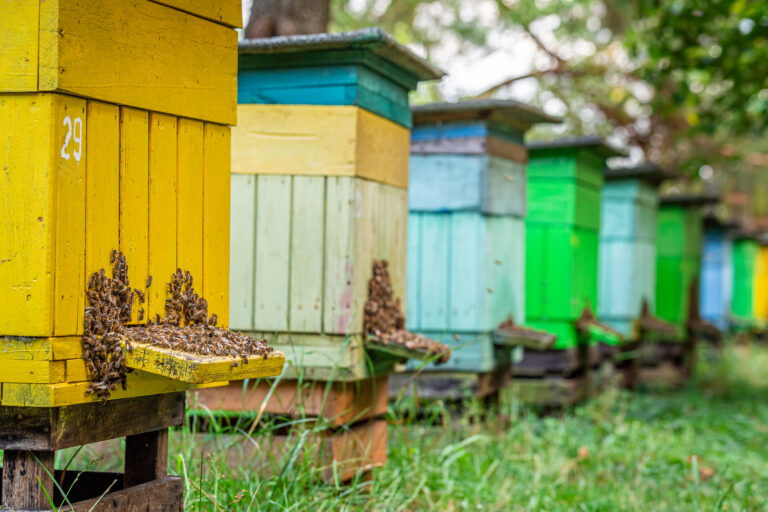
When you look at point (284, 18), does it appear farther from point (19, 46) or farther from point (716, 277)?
point (716, 277)

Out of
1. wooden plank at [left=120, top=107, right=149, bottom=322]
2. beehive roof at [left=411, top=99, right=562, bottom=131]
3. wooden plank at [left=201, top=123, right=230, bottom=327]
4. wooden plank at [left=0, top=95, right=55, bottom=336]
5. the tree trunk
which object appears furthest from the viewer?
the tree trunk

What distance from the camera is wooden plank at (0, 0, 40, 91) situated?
2.55 meters

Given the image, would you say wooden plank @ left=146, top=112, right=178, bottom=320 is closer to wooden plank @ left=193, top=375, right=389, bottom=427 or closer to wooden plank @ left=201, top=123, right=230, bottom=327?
wooden plank @ left=201, top=123, right=230, bottom=327

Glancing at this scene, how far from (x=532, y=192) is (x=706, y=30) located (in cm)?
210

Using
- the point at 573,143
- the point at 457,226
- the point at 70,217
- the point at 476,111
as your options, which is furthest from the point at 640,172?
the point at 70,217

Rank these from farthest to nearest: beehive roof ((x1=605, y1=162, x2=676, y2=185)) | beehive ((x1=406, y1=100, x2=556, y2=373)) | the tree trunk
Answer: beehive roof ((x1=605, y1=162, x2=676, y2=185)) → the tree trunk → beehive ((x1=406, y1=100, x2=556, y2=373))

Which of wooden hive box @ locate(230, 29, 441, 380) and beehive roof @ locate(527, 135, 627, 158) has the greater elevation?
beehive roof @ locate(527, 135, 627, 158)

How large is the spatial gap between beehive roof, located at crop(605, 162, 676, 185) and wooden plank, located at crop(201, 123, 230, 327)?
6859mm

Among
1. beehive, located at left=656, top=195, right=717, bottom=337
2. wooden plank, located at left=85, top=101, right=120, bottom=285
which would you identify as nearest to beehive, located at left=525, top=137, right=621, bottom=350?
beehive, located at left=656, top=195, right=717, bottom=337

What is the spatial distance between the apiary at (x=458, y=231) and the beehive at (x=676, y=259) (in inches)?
240

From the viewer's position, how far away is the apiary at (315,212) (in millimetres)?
Result: 4348

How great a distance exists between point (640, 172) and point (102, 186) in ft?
24.9

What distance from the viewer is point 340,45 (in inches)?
170

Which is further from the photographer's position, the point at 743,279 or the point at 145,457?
the point at 743,279
